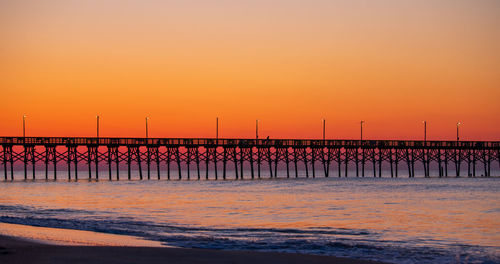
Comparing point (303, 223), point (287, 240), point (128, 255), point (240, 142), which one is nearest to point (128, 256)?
point (128, 255)

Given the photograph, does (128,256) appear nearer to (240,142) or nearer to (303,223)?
(303,223)

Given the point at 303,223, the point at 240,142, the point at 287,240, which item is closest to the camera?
the point at 287,240

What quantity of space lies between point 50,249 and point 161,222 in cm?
975

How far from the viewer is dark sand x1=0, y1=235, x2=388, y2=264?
11.3m

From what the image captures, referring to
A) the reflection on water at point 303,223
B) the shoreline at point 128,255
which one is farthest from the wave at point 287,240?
the shoreline at point 128,255

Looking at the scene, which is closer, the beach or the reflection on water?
the beach

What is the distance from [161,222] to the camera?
72.6ft

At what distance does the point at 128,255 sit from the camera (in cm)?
1195

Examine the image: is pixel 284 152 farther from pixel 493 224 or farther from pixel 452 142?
pixel 493 224

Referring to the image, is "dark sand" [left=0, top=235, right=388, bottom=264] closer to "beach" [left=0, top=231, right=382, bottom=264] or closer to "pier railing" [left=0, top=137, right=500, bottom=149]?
"beach" [left=0, top=231, right=382, bottom=264]

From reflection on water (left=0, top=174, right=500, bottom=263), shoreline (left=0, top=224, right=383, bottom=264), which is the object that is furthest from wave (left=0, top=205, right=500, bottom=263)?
shoreline (left=0, top=224, right=383, bottom=264)

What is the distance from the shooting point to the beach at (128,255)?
1130cm

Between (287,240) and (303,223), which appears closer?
(287,240)

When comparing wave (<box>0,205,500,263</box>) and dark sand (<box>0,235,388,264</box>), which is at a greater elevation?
dark sand (<box>0,235,388,264</box>)
